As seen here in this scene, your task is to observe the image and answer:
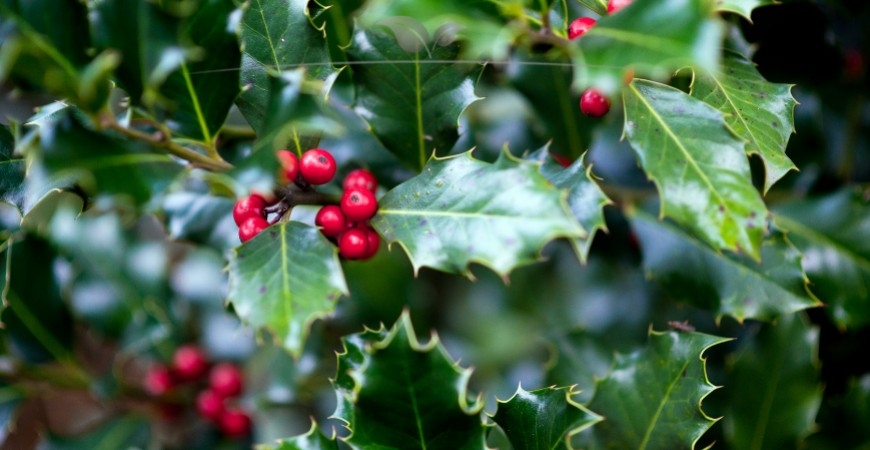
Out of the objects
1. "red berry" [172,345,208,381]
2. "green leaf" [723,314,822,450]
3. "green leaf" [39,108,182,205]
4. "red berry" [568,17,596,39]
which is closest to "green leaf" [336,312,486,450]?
"green leaf" [39,108,182,205]

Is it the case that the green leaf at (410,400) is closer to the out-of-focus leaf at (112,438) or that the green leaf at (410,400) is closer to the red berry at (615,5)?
the red berry at (615,5)

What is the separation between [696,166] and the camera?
0.85 metres

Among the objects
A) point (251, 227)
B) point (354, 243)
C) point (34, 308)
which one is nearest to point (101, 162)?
point (251, 227)

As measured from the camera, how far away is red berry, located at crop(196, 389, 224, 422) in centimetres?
155

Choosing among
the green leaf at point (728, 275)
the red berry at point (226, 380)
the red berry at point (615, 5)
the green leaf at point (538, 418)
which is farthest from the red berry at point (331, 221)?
the red berry at point (226, 380)

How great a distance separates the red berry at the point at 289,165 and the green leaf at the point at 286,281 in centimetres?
6

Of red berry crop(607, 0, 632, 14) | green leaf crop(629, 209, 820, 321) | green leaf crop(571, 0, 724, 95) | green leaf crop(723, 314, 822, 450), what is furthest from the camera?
green leaf crop(723, 314, 822, 450)

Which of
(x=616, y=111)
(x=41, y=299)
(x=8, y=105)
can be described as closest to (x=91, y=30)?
(x=41, y=299)

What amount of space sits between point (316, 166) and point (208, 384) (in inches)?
38.4

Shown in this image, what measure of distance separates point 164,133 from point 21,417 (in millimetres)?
1645

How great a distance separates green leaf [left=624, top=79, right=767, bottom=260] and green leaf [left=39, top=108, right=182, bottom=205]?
1.74 feet

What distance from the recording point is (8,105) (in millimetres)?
2121

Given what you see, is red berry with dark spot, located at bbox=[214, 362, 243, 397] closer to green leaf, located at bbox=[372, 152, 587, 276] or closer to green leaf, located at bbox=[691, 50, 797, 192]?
green leaf, located at bbox=[372, 152, 587, 276]

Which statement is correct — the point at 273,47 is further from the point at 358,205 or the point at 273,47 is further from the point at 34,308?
the point at 34,308
